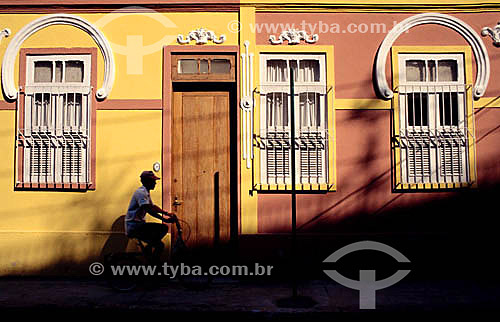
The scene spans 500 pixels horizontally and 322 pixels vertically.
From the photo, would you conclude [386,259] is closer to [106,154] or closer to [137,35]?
[106,154]

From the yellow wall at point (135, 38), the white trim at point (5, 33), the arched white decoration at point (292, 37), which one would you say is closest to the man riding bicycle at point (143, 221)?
the yellow wall at point (135, 38)

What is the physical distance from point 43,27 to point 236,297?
5.46m

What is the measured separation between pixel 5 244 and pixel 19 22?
12.1 feet

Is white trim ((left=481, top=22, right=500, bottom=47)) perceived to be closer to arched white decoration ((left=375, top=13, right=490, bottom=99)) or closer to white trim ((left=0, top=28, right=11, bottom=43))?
arched white decoration ((left=375, top=13, right=490, bottom=99))

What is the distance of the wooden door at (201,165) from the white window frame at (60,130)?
57.6 inches

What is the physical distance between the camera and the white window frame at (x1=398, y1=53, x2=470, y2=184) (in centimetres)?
738

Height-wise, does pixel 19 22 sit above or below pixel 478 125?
above

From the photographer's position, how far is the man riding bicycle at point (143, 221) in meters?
6.39

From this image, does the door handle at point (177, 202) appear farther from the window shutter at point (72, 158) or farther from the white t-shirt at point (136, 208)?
the window shutter at point (72, 158)

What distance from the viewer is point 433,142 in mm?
7402

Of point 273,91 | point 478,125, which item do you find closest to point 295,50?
point 273,91

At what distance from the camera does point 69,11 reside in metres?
7.59

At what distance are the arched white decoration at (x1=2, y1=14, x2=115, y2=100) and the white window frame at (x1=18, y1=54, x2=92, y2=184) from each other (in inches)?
12.1

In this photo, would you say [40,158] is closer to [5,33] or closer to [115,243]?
[115,243]
